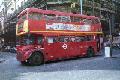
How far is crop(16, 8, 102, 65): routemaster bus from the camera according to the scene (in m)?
20.8

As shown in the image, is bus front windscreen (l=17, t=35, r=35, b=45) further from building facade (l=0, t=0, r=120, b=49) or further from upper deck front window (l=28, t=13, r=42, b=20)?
building facade (l=0, t=0, r=120, b=49)

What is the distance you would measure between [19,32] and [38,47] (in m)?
2.15

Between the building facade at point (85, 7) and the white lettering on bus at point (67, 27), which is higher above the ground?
the building facade at point (85, 7)

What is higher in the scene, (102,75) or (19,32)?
(19,32)

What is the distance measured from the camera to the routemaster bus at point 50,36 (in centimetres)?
2078

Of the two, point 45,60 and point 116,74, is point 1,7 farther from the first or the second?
point 116,74

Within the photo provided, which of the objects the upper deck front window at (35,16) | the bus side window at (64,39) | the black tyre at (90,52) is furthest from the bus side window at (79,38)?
the upper deck front window at (35,16)

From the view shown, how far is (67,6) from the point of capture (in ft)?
142

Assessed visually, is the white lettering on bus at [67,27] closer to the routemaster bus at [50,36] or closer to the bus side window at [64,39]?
the routemaster bus at [50,36]

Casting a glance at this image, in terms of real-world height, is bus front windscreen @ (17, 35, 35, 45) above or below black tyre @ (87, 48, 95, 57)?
above

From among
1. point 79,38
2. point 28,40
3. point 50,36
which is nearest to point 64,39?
point 50,36

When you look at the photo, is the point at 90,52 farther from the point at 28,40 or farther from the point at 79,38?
the point at 28,40

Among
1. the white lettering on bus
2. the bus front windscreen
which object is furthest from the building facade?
the bus front windscreen

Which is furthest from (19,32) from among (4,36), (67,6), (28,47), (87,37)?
(4,36)
